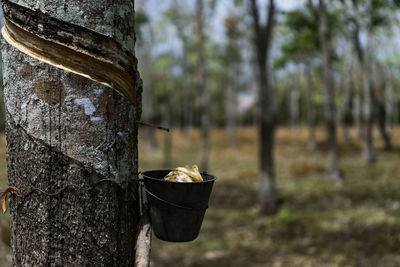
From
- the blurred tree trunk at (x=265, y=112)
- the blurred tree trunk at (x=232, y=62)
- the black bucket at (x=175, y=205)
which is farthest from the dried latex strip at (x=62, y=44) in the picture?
the blurred tree trunk at (x=232, y=62)

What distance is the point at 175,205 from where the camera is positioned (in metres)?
1.38

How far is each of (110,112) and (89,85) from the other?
0.11 meters

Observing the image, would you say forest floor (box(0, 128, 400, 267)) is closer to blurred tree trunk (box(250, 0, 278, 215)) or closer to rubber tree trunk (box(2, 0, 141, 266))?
blurred tree trunk (box(250, 0, 278, 215))

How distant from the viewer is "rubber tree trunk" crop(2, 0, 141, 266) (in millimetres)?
1160

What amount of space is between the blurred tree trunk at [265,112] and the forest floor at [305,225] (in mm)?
448

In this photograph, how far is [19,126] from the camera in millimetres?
1197

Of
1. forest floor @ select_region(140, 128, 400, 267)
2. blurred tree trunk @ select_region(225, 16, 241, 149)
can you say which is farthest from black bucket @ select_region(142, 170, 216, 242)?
blurred tree trunk @ select_region(225, 16, 241, 149)

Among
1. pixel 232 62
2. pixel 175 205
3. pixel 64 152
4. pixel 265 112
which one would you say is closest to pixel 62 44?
pixel 64 152

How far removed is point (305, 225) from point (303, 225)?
40 millimetres

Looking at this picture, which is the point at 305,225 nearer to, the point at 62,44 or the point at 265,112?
the point at 265,112

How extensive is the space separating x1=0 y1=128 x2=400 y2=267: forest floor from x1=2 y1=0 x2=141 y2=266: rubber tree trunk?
81 cm

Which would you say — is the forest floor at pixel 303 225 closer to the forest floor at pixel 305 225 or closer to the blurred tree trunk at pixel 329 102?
the forest floor at pixel 305 225

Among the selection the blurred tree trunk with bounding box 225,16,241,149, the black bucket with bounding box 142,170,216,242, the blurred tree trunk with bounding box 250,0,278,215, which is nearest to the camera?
the black bucket with bounding box 142,170,216,242

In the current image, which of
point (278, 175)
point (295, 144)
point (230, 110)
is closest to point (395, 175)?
point (278, 175)
